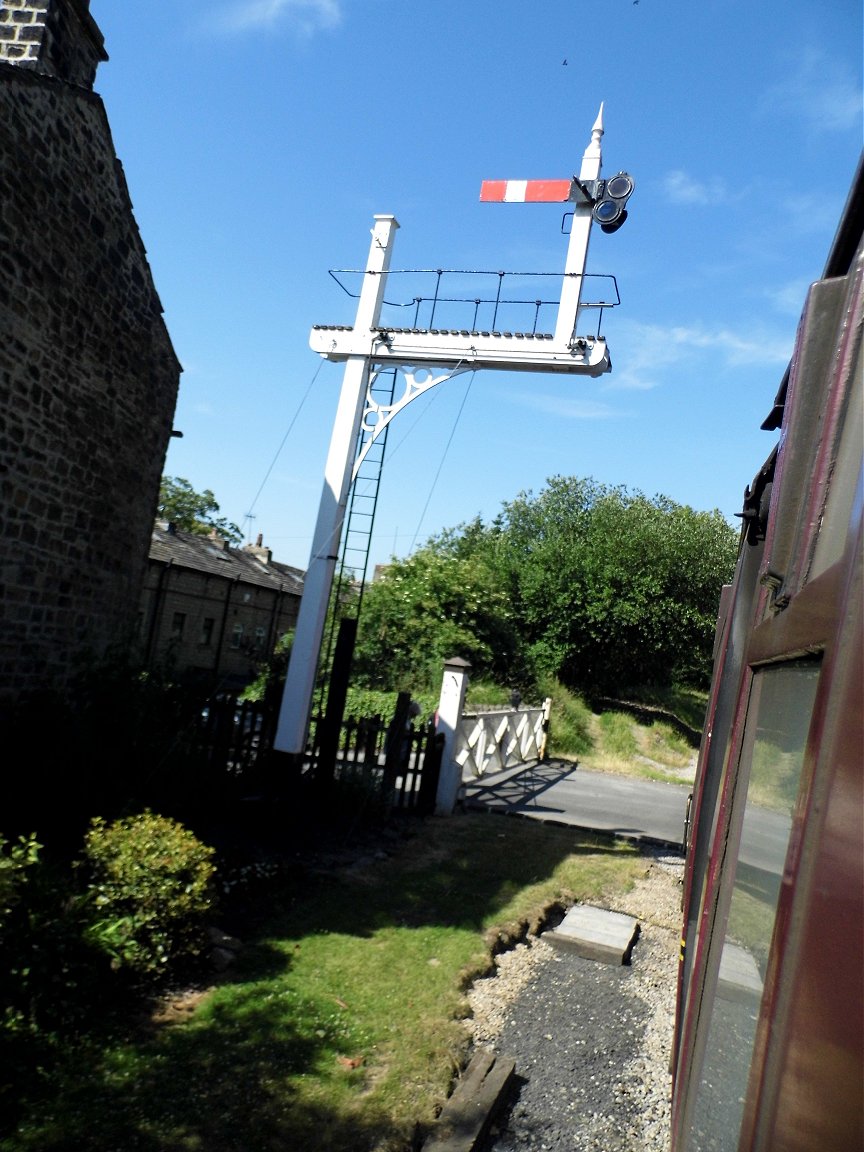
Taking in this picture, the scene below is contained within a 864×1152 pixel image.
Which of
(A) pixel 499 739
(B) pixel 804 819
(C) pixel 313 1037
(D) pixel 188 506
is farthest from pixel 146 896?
(D) pixel 188 506

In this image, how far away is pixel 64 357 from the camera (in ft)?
26.3

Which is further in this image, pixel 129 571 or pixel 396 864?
pixel 129 571

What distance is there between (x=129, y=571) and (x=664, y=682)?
82.0 feet

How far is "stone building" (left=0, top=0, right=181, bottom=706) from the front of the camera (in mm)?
7293

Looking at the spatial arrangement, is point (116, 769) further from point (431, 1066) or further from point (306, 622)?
point (431, 1066)

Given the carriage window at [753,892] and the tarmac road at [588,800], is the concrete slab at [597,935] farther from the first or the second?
the carriage window at [753,892]

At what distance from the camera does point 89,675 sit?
28.0ft

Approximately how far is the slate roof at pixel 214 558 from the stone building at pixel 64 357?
17194 millimetres

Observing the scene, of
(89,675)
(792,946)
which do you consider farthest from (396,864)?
(792,946)

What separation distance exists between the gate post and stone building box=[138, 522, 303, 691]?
13.9m

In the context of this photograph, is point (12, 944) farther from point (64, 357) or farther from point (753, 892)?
point (64, 357)

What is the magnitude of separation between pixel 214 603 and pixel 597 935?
26011mm

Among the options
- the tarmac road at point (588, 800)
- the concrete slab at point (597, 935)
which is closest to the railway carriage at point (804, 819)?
the concrete slab at point (597, 935)

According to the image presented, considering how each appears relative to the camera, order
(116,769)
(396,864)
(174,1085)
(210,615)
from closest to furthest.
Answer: (174,1085) → (116,769) → (396,864) → (210,615)
